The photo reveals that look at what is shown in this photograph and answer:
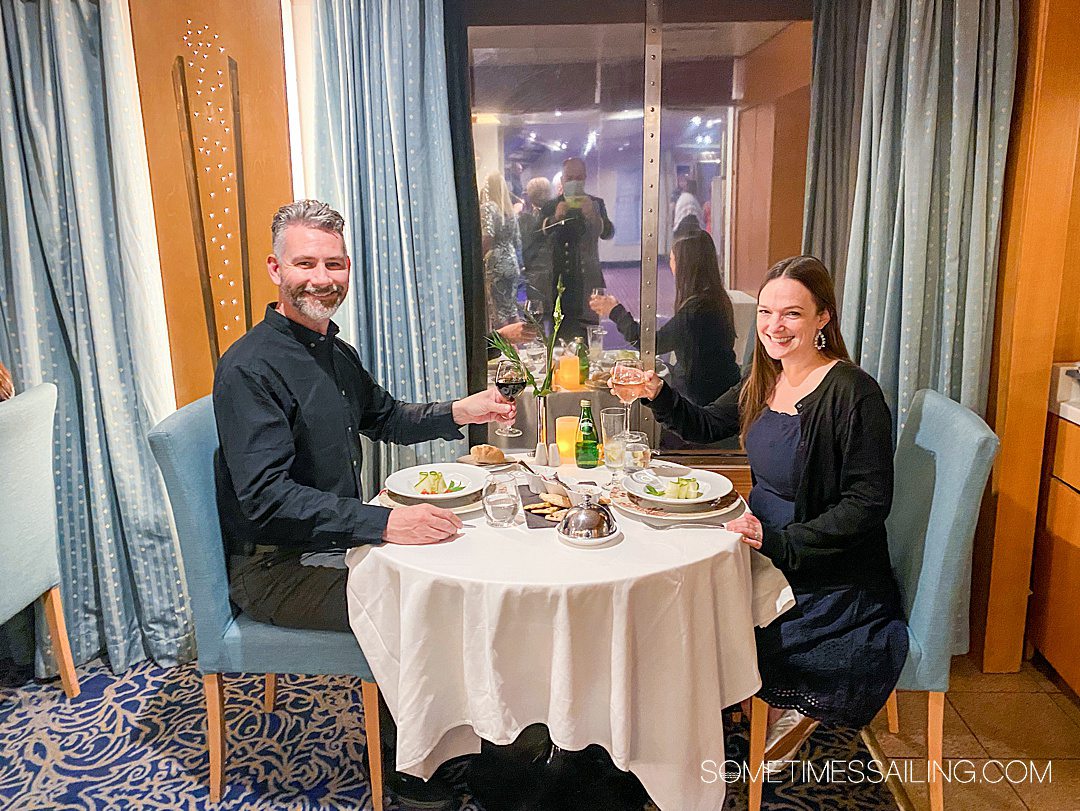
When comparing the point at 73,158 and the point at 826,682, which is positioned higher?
the point at 73,158

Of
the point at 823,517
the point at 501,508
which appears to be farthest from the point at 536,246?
the point at 823,517

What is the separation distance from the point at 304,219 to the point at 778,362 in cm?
126

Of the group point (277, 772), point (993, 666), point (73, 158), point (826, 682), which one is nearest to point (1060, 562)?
point (993, 666)

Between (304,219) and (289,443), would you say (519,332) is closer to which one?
(304,219)

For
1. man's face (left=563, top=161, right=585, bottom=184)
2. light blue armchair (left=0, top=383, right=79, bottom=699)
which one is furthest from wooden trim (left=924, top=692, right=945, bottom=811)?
light blue armchair (left=0, top=383, right=79, bottom=699)

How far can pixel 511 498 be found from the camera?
6.29ft

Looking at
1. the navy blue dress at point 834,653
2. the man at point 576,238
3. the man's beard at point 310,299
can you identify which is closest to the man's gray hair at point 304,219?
the man's beard at point 310,299

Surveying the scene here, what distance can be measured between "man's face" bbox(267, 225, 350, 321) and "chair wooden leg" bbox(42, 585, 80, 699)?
1273mm

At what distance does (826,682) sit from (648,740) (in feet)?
1.45

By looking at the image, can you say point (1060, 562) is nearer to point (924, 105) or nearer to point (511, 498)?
point (924, 105)

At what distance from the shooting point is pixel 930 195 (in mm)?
2652

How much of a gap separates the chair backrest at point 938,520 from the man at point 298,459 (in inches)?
42.8

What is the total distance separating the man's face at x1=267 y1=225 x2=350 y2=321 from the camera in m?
2.15

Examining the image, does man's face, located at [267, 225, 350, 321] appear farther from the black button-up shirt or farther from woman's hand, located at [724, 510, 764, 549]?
woman's hand, located at [724, 510, 764, 549]
